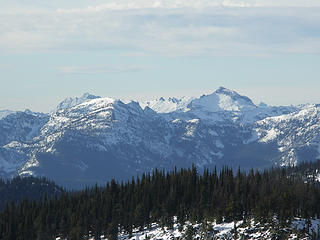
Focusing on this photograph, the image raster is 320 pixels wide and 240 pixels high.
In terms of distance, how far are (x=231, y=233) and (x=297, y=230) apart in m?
20.5

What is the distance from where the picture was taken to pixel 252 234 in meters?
196

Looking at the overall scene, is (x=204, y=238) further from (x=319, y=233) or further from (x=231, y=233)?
(x=319, y=233)

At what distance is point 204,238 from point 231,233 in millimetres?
8714

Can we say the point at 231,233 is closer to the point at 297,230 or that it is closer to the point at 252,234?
the point at 252,234

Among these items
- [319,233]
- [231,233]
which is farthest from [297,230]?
[231,233]

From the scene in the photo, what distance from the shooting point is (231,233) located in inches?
7825

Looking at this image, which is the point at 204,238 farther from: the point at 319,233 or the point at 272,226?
the point at 319,233

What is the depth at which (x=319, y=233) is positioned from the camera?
19038 cm

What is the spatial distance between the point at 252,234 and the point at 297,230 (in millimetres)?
13813

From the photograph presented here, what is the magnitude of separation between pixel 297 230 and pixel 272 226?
7.88 m

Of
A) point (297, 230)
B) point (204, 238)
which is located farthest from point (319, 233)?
point (204, 238)

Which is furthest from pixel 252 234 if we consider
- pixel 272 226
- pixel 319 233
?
pixel 319 233

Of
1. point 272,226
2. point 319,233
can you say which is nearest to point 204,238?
point 272,226

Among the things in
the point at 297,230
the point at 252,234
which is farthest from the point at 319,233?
the point at 252,234
